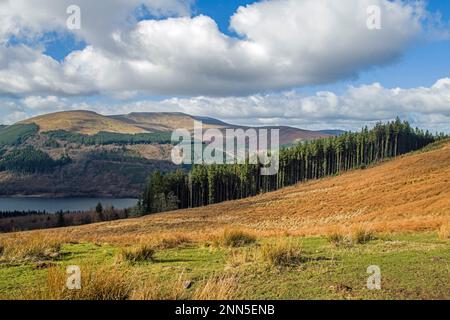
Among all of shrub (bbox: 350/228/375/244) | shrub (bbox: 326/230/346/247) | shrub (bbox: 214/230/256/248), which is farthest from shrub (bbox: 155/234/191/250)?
shrub (bbox: 350/228/375/244)

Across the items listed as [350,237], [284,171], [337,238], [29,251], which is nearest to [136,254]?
[29,251]

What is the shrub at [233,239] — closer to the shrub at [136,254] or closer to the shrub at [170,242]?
the shrub at [170,242]

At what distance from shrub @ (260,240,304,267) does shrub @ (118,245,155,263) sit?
3.82 m

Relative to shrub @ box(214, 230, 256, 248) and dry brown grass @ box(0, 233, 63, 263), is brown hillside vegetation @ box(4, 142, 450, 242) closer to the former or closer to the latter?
shrub @ box(214, 230, 256, 248)

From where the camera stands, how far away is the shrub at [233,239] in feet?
48.6

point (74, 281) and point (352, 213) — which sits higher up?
point (74, 281)

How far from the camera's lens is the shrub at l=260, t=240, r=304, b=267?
33.2 feet

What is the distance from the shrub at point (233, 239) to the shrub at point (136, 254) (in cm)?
333

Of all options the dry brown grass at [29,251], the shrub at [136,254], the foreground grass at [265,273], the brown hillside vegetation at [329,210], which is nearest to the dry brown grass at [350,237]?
the foreground grass at [265,273]

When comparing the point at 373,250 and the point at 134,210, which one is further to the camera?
the point at 134,210

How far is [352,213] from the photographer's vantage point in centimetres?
4753
